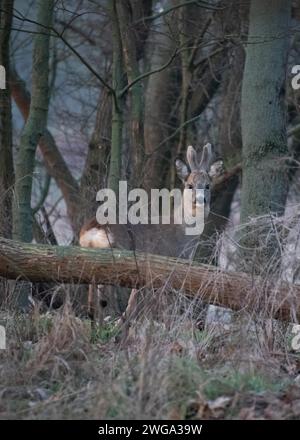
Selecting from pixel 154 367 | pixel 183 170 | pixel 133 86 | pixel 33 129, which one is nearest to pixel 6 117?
pixel 33 129

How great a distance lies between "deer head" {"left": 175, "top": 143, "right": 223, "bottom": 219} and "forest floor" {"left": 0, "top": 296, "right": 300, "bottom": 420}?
3.17 metres

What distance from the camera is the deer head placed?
9.80 metres

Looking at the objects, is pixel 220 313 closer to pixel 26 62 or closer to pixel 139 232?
pixel 139 232

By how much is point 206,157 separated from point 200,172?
7.0 inches

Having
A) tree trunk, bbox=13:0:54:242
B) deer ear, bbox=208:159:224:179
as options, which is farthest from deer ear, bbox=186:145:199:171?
tree trunk, bbox=13:0:54:242

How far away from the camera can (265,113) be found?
27.3 ft

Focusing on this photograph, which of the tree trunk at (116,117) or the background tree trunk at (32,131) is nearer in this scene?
the background tree trunk at (32,131)

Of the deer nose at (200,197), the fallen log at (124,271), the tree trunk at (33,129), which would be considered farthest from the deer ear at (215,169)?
the fallen log at (124,271)

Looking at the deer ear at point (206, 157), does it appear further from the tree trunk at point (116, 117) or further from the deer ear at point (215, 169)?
the tree trunk at point (116, 117)

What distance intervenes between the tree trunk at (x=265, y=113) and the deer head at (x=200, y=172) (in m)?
1.38

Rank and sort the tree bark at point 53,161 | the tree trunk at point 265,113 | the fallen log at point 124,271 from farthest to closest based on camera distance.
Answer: the tree bark at point 53,161 → the tree trunk at point 265,113 → the fallen log at point 124,271

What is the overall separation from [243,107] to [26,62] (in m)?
6.42

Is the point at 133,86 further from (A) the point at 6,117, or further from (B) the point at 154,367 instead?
(B) the point at 154,367

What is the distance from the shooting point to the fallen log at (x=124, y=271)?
6641 mm
